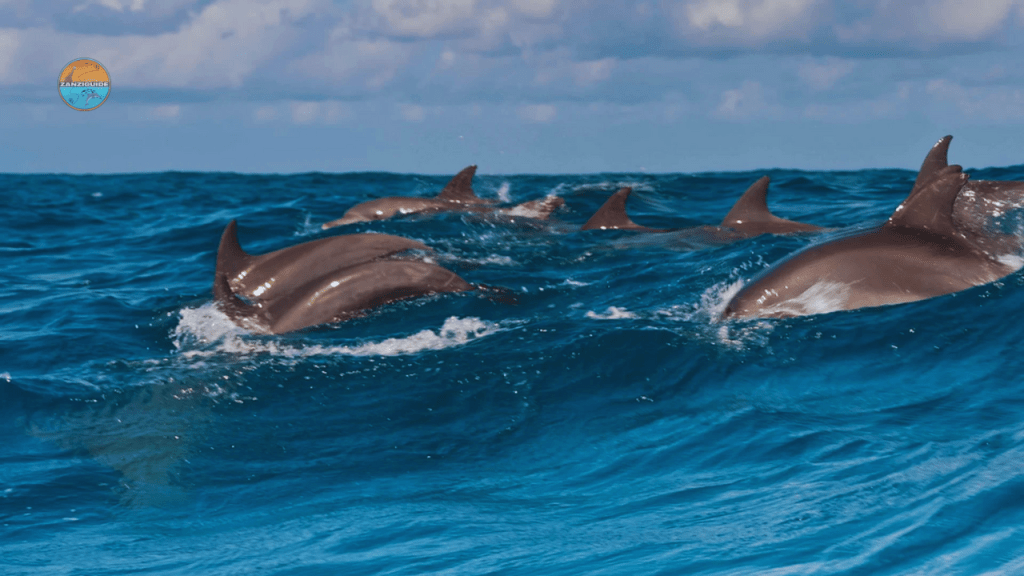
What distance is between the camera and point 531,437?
305 inches

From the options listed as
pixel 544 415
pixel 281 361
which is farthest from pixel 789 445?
pixel 281 361

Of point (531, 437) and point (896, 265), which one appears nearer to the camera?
point (531, 437)

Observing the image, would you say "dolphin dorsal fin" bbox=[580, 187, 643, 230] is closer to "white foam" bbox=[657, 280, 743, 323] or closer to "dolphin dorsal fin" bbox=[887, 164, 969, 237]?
"white foam" bbox=[657, 280, 743, 323]

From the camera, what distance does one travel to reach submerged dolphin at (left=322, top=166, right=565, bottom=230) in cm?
1986

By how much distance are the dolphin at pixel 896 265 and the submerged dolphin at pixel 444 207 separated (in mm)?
10348

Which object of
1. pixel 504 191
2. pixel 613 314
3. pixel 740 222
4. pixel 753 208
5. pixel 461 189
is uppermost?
pixel 504 191

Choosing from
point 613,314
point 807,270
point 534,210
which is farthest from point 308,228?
point 807,270

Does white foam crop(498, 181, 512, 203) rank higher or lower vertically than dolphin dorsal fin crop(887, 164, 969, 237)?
higher

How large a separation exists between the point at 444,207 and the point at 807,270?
11.6 meters

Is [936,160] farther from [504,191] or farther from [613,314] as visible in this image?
[504,191]

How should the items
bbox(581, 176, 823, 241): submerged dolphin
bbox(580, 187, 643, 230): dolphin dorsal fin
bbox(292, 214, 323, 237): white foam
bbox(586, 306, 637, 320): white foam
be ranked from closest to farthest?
bbox(586, 306, 637, 320): white foam, bbox(581, 176, 823, 241): submerged dolphin, bbox(580, 187, 643, 230): dolphin dorsal fin, bbox(292, 214, 323, 237): white foam

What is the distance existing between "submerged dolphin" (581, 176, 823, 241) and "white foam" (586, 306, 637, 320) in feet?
15.2

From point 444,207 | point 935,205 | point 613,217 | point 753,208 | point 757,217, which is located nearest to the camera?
point 935,205

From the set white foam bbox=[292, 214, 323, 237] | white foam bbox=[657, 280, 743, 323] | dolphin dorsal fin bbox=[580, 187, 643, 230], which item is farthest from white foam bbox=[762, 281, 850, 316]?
white foam bbox=[292, 214, 323, 237]
